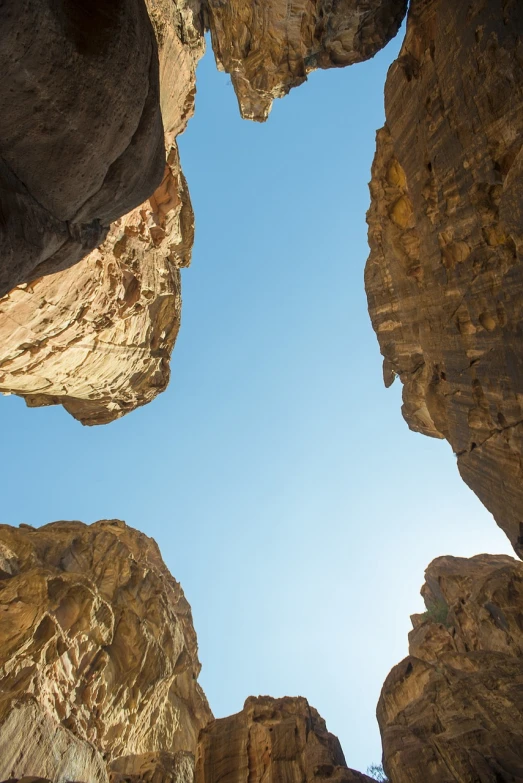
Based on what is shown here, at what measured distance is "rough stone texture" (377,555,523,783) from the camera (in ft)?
33.2

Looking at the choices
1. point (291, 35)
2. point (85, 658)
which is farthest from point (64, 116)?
point (85, 658)

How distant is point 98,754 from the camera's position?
609 inches

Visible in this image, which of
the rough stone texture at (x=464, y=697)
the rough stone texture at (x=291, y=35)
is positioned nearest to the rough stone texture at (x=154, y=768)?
the rough stone texture at (x=464, y=697)

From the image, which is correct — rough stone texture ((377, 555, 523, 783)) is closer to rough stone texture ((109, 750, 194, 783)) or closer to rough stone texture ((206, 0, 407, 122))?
rough stone texture ((109, 750, 194, 783))

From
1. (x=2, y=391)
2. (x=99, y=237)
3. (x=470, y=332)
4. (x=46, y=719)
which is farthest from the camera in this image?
(x=2, y=391)

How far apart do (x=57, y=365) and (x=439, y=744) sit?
1718cm

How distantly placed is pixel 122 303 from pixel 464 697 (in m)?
17.5

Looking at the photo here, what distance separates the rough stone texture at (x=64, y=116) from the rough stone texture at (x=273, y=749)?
15.8 metres

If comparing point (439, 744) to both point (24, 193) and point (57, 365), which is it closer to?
point (24, 193)

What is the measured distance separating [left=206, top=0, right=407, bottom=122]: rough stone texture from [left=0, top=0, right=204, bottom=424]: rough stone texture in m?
2.39

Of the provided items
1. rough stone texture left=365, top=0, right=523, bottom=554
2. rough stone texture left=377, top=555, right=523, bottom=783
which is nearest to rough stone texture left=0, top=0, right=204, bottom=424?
rough stone texture left=365, top=0, right=523, bottom=554

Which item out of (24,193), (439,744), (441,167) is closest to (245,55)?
(441,167)

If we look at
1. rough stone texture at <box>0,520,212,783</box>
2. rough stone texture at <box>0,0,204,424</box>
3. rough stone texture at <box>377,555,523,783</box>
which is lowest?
rough stone texture at <box>377,555,523,783</box>

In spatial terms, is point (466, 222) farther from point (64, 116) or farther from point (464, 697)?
point (464, 697)
